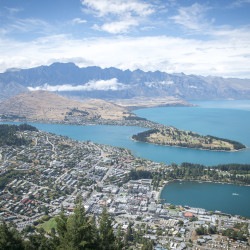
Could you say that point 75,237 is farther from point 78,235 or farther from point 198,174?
point 198,174

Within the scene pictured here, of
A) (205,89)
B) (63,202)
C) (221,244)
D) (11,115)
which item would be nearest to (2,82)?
(11,115)

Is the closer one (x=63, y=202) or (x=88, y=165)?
(x=63, y=202)

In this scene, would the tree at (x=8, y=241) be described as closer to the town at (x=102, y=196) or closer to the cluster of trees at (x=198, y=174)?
the town at (x=102, y=196)

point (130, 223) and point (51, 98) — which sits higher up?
point (51, 98)

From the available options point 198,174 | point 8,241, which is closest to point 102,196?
point 198,174

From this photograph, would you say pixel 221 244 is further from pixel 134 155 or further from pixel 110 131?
pixel 110 131

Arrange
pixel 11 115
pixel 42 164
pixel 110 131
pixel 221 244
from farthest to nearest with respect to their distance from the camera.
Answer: pixel 11 115 → pixel 110 131 → pixel 42 164 → pixel 221 244

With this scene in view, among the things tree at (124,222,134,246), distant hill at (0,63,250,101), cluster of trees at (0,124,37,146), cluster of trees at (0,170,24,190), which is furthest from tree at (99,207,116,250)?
distant hill at (0,63,250,101)

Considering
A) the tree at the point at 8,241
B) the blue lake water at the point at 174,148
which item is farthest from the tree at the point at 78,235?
the blue lake water at the point at 174,148

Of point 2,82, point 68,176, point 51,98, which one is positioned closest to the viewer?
point 68,176
